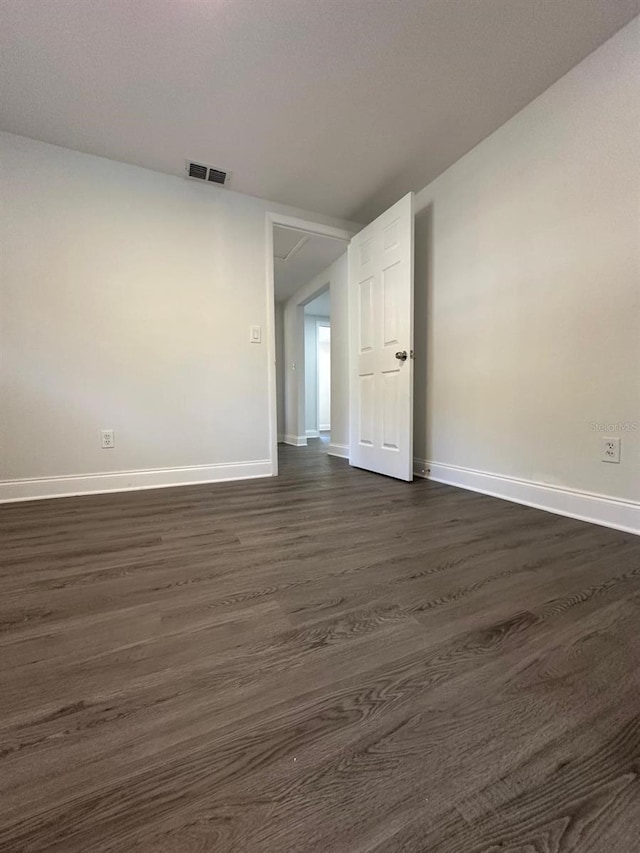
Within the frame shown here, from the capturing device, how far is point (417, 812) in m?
0.45

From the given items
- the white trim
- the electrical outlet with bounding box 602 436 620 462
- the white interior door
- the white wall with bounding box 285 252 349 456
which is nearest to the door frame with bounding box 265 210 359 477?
the white trim

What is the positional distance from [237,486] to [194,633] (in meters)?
1.54

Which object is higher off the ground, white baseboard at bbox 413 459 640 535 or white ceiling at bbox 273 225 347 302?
white ceiling at bbox 273 225 347 302

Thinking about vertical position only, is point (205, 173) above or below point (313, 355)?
above

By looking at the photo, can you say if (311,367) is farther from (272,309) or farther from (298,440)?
(272,309)

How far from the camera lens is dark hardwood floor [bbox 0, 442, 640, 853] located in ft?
1.44

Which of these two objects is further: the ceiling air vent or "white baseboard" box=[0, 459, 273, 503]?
the ceiling air vent

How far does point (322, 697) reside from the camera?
633mm

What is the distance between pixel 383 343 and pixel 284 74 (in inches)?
60.8

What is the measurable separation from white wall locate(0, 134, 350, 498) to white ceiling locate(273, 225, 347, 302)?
47cm

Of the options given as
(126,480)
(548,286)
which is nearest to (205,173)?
(126,480)

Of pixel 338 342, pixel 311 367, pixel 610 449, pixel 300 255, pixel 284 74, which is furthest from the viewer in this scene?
pixel 311 367

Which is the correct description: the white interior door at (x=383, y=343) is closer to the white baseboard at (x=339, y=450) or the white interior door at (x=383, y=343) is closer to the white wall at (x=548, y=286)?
the white wall at (x=548, y=286)

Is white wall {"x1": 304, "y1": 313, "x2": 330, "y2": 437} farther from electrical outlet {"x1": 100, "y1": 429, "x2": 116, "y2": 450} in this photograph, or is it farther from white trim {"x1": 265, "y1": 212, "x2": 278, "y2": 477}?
electrical outlet {"x1": 100, "y1": 429, "x2": 116, "y2": 450}
